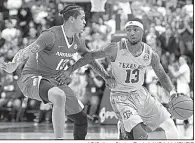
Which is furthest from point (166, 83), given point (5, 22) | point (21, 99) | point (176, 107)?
point (5, 22)

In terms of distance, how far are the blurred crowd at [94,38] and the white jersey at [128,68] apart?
5800mm

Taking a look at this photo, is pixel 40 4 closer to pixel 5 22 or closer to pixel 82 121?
pixel 5 22

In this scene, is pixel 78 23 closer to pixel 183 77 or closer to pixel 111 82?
pixel 111 82

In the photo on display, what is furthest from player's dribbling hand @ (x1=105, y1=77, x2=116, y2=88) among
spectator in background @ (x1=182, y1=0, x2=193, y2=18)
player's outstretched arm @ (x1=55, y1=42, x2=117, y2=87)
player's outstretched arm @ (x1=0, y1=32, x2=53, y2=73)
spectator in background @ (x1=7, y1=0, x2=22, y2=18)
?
spectator in background @ (x1=7, y1=0, x2=22, y2=18)

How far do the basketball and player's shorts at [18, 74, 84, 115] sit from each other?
1.25 meters

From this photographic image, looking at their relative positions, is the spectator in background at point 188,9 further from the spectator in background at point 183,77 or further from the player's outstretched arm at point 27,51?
the player's outstretched arm at point 27,51

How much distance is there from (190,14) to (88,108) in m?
4.07

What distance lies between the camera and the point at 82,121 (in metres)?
6.34

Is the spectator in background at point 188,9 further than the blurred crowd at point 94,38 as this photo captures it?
Yes

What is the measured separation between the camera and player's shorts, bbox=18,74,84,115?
5.89 meters

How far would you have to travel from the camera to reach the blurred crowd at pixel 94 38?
1245 cm

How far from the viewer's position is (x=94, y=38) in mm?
13203

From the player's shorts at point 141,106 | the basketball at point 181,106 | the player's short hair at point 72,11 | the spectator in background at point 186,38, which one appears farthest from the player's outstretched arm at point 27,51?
the spectator in background at point 186,38

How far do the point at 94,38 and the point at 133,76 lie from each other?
6.99 meters
